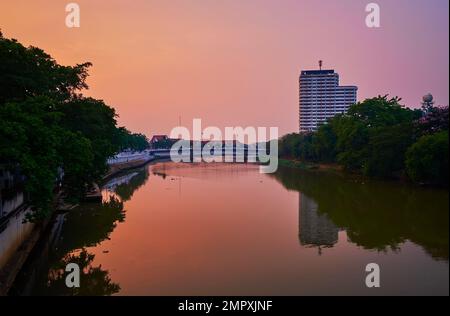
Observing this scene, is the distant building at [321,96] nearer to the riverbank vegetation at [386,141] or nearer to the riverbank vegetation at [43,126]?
the riverbank vegetation at [386,141]

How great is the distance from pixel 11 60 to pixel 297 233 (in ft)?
43.1

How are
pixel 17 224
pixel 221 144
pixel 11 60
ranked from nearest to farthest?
pixel 17 224
pixel 11 60
pixel 221 144

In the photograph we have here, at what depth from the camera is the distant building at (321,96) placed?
11225 cm

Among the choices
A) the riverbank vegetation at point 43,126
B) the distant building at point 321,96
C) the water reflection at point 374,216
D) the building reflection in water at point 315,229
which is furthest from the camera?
the distant building at point 321,96

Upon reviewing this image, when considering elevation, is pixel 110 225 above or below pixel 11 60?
below

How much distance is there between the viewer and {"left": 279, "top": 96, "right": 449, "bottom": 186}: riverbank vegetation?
959 inches

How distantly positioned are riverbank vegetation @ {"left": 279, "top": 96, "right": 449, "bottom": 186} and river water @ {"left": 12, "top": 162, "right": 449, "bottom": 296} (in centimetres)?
261

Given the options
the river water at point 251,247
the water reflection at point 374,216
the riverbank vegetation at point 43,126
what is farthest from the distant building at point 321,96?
the riverbank vegetation at point 43,126

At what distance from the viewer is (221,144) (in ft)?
407

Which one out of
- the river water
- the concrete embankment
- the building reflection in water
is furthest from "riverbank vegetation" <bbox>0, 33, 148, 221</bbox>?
the building reflection in water

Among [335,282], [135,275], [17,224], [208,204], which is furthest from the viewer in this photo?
[208,204]

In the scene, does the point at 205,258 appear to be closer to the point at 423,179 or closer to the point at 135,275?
the point at 135,275

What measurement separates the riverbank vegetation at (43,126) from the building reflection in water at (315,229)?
8950 millimetres
